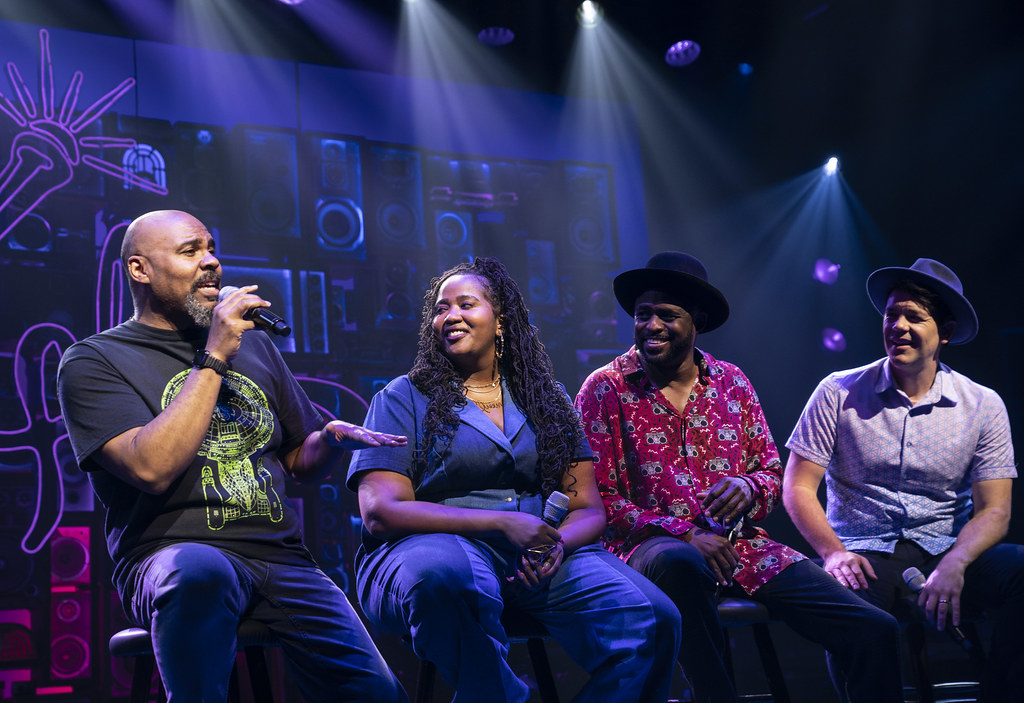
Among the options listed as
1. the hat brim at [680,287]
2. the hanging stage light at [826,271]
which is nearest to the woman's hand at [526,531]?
the hat brim at [680,287]

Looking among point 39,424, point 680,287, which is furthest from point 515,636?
point 39,424

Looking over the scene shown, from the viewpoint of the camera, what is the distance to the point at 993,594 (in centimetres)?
290

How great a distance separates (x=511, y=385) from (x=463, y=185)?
267cm

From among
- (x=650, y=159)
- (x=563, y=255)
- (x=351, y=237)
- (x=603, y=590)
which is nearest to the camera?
(x=603, y=590)

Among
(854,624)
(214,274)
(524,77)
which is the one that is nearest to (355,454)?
(214,274)

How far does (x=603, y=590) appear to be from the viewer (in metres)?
2.34

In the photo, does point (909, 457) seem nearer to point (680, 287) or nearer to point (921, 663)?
point (921, 663)

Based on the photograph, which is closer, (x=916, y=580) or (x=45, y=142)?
(x=916, y=580)

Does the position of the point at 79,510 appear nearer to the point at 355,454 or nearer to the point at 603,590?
the point at 355,454

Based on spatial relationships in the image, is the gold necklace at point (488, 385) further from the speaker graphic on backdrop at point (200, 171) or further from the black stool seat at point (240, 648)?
the speaker graphic on backdrop at point (200, 171)

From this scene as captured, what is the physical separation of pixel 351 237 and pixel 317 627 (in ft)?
10.1

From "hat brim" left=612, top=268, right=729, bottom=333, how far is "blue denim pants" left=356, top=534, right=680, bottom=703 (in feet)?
3.55

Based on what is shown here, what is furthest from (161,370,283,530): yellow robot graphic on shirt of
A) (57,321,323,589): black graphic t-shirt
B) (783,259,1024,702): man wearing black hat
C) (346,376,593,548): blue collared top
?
(783,259,1024,702): man wearing black hat

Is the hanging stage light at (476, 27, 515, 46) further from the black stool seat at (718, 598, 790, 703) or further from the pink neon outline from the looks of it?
the black stool seat at (718, 598, 790, 703)
